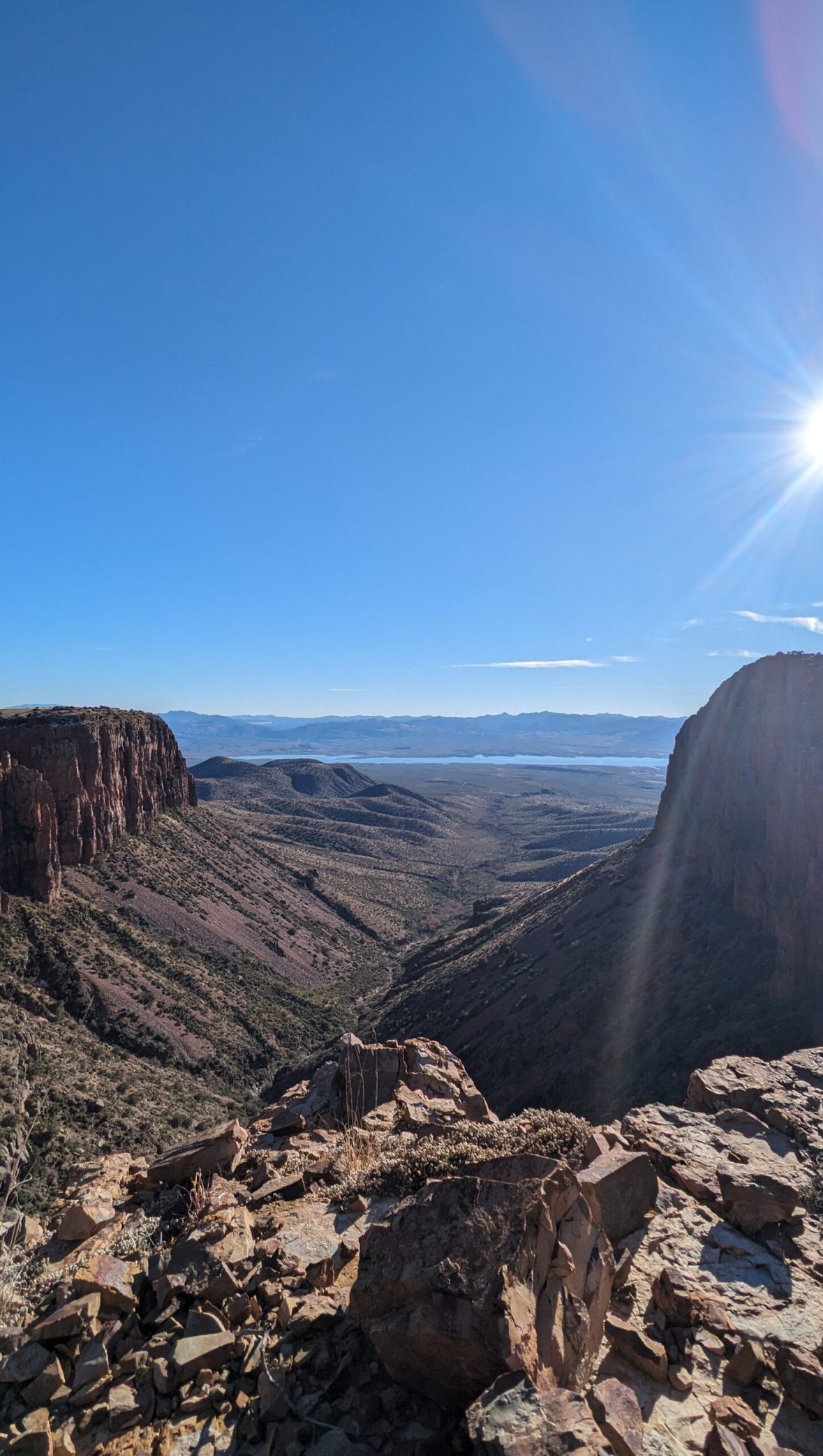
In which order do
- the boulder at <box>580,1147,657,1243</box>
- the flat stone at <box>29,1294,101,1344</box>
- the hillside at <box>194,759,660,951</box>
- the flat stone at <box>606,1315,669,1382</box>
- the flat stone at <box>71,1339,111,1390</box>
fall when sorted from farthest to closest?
the hillside at <box>194,759,660,951</box> < the boulder at <box>580,1147,657,1243</box> < the flat stone at <box>29,1294,101,1344</box> < the flat stone at <box>606,1315,669,1382</box> < the flat stone at <box>71,1339,111,1390</box>

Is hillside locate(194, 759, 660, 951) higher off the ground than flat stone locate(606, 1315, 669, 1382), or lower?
lower

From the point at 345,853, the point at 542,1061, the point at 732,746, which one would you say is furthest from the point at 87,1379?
the point at 345,853

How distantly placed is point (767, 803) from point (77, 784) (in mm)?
52861

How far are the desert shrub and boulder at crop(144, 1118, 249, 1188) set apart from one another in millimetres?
1849

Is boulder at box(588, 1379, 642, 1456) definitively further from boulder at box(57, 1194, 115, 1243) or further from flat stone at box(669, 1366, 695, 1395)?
boulder at box(57, 1194, 115, 1243)

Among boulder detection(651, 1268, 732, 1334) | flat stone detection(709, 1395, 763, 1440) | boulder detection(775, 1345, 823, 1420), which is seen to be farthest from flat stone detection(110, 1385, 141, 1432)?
boulder detection(775, 1345, 823, 1420)

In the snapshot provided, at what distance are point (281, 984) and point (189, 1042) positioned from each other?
1705 centimetres

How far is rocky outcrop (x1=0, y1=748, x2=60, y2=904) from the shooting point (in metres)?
46.6

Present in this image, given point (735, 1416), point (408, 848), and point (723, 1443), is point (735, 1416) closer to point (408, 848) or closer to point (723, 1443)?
point (723, 1443)

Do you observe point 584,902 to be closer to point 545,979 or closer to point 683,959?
point 545,979

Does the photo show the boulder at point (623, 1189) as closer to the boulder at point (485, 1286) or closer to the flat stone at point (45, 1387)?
the boulder at point (485, 1286)

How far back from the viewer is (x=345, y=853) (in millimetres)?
123938

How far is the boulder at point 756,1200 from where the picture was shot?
7.71 metres

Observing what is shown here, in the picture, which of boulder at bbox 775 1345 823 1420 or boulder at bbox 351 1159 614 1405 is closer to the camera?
boulder at bbox 351 1159 614 1405
